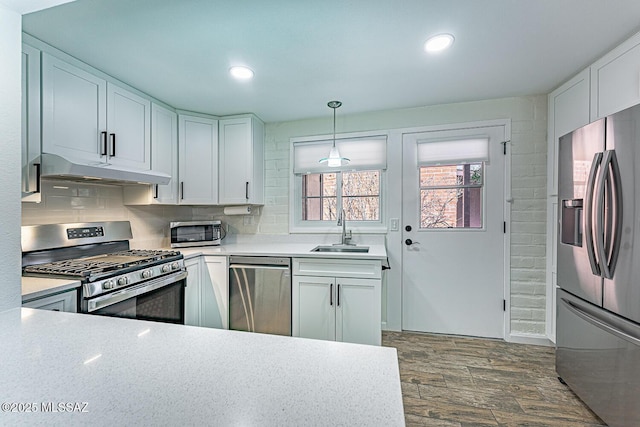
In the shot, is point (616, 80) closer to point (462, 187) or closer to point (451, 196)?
point (462, 187)

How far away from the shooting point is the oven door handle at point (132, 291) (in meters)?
1.55

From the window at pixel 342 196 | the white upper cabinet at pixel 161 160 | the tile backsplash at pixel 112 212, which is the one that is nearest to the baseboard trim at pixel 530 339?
the window at pixel 342 196

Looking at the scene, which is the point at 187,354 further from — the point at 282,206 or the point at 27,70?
the point at 282,206

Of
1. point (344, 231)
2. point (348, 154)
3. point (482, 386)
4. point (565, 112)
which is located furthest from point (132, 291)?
point (565, 112)

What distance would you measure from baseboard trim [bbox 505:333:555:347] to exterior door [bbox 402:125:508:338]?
98 millimetres

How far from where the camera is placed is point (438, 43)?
1.70 m

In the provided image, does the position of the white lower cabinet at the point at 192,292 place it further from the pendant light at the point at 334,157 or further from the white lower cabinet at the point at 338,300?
the pendant light at the point at 334,157

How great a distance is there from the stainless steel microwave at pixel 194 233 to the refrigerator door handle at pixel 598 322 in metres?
2.95

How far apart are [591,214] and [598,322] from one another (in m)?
0.61

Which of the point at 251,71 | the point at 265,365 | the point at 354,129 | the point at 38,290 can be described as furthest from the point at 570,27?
the point at 38,290

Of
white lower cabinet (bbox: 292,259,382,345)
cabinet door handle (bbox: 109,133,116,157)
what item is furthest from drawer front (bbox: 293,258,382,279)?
cabinet door handle (bbox: 109,133,116,157)

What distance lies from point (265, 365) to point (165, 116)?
105 inches

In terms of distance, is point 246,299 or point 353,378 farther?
point 246,299

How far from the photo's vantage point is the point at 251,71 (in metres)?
2.05
